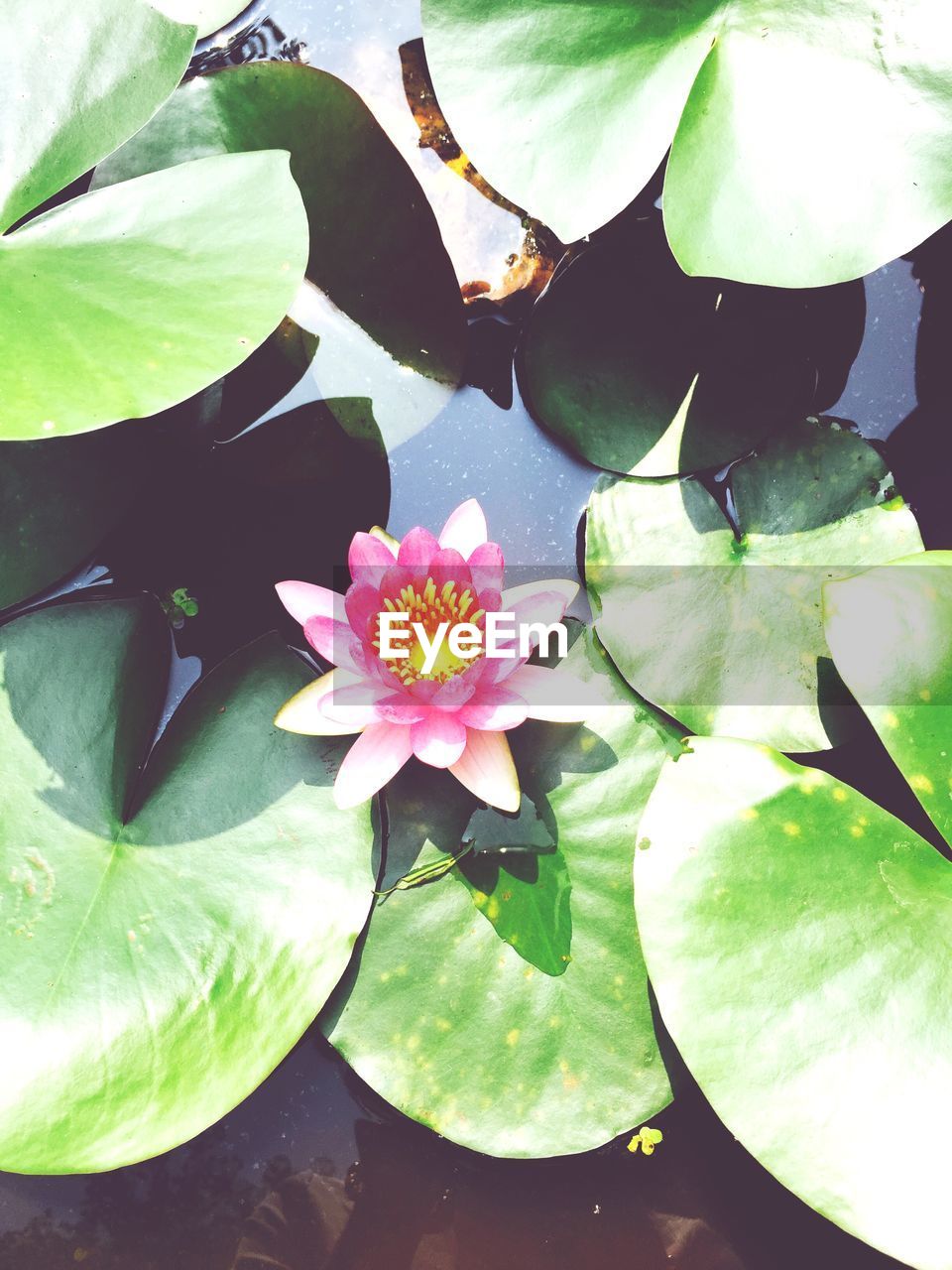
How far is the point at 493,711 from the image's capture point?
67.0 inches

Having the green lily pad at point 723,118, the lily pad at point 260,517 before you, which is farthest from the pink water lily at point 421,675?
the green lily pad at point 723,118

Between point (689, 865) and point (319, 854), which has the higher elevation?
point (319, 854)

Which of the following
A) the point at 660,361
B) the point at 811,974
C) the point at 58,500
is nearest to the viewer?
the point at 811,974

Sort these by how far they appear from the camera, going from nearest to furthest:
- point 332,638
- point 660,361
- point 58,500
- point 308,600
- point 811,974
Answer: point 811,974 → point 332,638 → point 308,600 → point 58,500 → point 660,361

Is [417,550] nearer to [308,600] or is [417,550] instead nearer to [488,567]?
[488,567]

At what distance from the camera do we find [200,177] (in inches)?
66.7

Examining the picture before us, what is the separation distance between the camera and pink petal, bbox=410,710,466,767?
1.64 meters

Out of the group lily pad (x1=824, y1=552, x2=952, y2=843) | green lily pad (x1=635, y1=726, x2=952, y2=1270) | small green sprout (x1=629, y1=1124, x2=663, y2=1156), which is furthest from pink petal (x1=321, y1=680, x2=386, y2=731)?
small green sprout (x1=629, y1=1124, x2=663, y2=1156)

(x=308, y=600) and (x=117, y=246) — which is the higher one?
(x=117, y=246)

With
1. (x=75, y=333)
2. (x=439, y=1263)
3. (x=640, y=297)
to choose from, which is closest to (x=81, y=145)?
(x=75, y=333)

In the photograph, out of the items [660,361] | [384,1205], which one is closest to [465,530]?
[660,361]

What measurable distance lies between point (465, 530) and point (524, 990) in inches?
38.4

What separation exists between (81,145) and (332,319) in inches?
24.0

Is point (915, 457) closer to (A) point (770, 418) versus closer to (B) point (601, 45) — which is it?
(A) point (770, 418)
